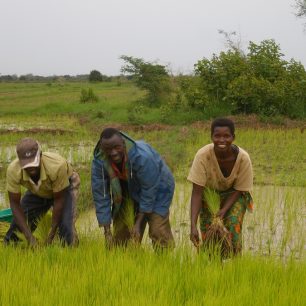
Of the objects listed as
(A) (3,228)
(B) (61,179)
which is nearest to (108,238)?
(B) (61,179)

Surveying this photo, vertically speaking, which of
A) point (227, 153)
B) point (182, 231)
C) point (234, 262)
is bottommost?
point (182, 231)

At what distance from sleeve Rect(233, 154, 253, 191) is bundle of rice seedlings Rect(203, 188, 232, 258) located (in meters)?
0.17

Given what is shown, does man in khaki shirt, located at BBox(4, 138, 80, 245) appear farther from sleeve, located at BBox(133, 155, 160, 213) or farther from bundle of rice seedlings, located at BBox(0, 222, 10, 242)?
sleeve, located at BBox(133, 155, 160, 213)

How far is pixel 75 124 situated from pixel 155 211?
37.9 feet

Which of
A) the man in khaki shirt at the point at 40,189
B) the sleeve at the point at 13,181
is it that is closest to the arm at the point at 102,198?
the man in khaki shirt at the point at 40,189

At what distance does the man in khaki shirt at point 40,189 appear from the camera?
11.1 feet

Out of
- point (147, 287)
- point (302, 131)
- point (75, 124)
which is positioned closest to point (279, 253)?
point (147, 287)

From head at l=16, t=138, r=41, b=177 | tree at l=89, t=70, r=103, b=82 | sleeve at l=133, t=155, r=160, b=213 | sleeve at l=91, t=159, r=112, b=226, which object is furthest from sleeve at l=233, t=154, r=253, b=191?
tree at l=89, t=70, r=103, b=82

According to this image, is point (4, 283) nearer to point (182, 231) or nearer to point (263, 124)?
point (182, 231)

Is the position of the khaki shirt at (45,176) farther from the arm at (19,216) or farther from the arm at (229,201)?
the arm at (229,201)

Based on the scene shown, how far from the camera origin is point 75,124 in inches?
587

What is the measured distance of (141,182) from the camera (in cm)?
352

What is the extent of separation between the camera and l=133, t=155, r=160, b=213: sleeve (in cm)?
347

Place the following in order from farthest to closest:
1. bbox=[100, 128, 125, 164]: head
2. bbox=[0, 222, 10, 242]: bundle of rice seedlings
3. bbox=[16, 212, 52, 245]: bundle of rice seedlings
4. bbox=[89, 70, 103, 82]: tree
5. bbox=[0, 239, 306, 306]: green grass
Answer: bbox=[89, 70, 103, 82]: tree, bbox=[0, 222, 10, 242]: bundle of rice seedlings, bbox=[16, 212, 52, 245]: bundle of rice seedlings, bbox=[100, 128, 125, 164]: head, bbox=[0, 239, 306, 306]: green grass
